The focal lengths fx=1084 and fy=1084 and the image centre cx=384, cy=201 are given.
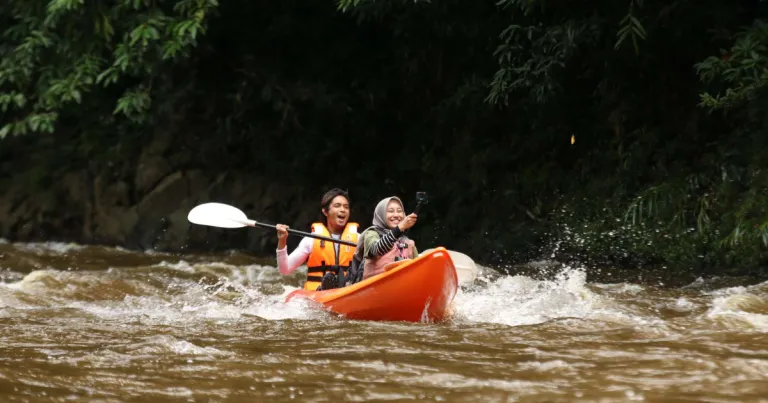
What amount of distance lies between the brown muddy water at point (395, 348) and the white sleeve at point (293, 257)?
0.20 metres

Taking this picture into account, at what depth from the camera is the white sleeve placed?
677cm

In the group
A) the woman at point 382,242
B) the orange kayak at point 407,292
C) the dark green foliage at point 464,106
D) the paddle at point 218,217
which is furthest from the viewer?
the dark green foliage at point 464,106

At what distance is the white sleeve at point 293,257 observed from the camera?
677 centimetres

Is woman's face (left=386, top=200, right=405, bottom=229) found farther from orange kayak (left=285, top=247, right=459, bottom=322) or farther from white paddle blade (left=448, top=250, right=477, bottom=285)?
white paddle blade (left=448, top=250, right=477, bottom=285)

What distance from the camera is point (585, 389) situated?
3.82m

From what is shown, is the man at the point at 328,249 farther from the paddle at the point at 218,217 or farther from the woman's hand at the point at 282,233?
the paddle at the point at 218,217

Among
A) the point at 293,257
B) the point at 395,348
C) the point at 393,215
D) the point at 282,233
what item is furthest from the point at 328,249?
the point at 395,348

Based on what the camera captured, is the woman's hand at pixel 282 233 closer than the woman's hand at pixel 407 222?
No

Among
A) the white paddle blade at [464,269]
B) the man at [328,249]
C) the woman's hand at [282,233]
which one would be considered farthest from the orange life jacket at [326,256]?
the white paddle blade at [464,269]

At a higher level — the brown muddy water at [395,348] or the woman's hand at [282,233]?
the woman's hand at [282,233]

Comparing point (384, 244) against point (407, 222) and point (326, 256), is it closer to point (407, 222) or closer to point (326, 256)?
point (407, 222)

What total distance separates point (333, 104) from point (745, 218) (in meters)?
4.60

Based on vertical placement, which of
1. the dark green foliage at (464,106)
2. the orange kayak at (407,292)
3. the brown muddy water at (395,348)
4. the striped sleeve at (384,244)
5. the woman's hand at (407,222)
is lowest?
the brown muddy water at (395,348)

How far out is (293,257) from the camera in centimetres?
685
